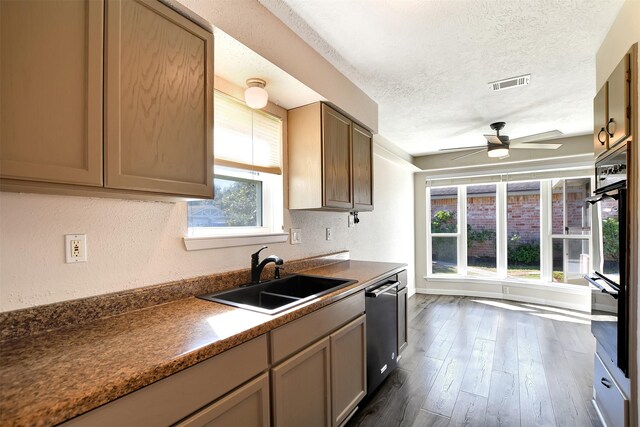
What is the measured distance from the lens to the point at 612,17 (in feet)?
5.98

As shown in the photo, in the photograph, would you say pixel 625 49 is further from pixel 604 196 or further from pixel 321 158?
pixel 321 158

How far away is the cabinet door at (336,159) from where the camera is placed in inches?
90.7

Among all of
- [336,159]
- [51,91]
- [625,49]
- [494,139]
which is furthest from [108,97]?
[494,139]

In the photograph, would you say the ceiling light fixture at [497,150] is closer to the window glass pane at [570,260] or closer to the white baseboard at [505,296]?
the window glass pane at [570,260]

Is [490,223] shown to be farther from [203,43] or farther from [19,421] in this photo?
[19,421]

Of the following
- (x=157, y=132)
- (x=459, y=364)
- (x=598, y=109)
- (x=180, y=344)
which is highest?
(x=598, y=109)

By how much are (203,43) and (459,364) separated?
126 inches

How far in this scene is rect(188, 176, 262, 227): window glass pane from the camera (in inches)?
72.0

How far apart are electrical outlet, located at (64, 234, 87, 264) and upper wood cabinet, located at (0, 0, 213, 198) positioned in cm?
28

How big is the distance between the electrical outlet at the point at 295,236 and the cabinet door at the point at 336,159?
1.23 ft

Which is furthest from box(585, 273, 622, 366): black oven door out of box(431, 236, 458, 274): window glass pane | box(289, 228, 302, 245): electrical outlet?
box(431, 236, 458, 274): window glass pane

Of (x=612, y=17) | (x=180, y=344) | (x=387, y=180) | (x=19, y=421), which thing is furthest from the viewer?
(x=387, y=180)

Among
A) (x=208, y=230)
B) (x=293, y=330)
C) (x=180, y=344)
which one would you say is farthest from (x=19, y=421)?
(x=208, y=230)

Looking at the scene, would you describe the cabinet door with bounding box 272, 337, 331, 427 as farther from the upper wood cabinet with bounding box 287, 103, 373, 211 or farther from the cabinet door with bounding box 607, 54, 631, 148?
the cabinet door with bounding box 607, 54, 631, 148
